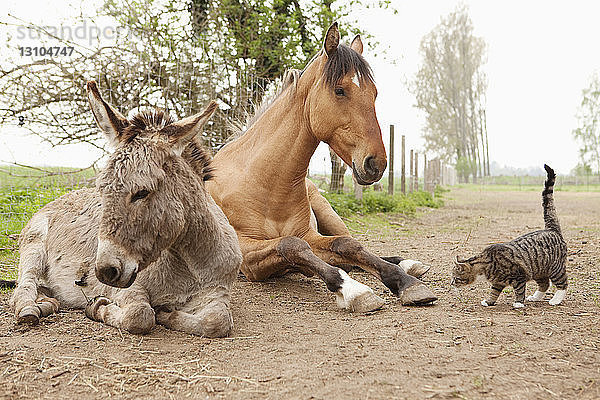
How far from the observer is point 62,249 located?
4.00 metres

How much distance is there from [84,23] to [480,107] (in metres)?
56.3

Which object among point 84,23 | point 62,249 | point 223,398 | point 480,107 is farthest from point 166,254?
point 480,107

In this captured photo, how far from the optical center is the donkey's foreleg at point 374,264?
383 cm

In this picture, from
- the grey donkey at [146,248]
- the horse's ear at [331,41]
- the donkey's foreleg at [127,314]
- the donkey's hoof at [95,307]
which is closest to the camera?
the grey donkey at [146,248]

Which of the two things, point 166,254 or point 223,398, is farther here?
point 166,254

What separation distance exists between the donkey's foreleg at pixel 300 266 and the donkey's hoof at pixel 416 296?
0.23m

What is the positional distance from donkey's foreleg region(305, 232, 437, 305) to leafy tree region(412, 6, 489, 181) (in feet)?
166

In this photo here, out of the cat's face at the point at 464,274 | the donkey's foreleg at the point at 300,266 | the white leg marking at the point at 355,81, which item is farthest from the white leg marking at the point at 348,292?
the white leg marking at the point at 355,81

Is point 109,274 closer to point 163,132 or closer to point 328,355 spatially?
point 163,132

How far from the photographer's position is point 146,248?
116 inches

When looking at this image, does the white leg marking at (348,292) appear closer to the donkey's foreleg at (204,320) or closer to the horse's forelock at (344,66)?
the donkey's foreleg at (204,320)

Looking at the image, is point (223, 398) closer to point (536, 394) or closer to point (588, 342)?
point (536, 394)

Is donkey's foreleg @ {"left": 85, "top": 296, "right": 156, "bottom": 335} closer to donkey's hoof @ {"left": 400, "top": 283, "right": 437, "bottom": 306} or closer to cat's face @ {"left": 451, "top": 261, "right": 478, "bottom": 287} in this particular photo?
donkey's hoof @ {"left": 400, "top": 283, "right": 437, "bottom": 306}

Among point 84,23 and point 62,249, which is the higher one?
point 84,23
